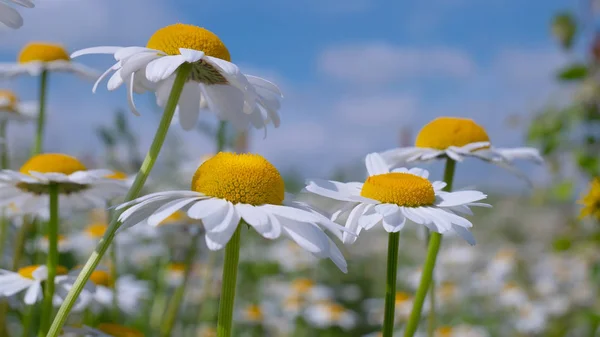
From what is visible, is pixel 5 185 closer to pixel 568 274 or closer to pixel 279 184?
pixel 279 184

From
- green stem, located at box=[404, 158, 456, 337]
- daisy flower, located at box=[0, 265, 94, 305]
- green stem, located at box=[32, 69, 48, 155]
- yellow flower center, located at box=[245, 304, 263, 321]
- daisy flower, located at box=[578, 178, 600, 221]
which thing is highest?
green stem, located at box=[32, 69, 48, 155]

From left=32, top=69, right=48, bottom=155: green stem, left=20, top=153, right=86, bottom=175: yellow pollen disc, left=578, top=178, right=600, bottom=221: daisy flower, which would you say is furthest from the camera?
left=578, top=178, right=600, bottom=221: daisy flower

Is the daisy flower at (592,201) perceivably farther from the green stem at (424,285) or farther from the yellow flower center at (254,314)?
the yellow flower center at (254,314)

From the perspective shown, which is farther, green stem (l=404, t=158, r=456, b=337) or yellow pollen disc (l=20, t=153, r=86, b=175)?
yellow pollen disc (l=20, t=153, r=86, b=175)

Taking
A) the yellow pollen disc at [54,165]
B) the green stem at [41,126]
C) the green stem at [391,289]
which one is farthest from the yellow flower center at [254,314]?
the green stem at [391,289]

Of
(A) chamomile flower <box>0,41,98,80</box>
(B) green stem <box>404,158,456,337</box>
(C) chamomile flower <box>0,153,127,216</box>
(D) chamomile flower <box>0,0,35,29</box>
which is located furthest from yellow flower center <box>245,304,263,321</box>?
(D) chamomile flower <box>0,0,35,29</box>

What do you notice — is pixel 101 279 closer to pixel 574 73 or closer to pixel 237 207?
pixel 237 207

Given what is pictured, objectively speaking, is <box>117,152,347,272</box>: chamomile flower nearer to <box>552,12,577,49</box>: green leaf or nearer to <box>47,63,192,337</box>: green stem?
<box>47,63,192,337</box>: green stem
